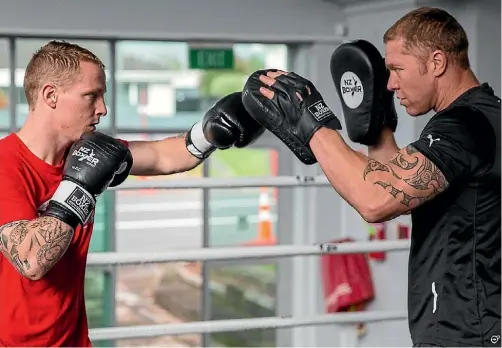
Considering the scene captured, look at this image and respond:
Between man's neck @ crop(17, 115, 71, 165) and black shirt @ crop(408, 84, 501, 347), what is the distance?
0.70 m

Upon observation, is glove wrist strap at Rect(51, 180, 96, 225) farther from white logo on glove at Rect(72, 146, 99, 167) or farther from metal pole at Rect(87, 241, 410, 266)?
metal pole at Rect(87, 241, 410, 266)

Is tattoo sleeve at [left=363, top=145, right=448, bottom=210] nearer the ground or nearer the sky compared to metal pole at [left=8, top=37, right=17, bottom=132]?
nearer the ground

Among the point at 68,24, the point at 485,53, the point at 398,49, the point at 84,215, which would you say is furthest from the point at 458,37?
the point at 68,24

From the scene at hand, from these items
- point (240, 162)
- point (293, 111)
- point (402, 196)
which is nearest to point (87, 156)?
point (293, 111)

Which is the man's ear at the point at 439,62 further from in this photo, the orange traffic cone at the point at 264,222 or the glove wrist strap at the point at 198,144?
the orange traffic cone at the point at 264,222

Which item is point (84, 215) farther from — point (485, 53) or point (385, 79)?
point (485, 53)

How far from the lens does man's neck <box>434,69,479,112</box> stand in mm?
1891

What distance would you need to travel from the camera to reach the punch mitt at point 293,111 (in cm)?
187

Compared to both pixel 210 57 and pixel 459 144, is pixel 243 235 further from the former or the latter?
pixel 459 144

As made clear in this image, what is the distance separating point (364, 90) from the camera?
215 centimetres

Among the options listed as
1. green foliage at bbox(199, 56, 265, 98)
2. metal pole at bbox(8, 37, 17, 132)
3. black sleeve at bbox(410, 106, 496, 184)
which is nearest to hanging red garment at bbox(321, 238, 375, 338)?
green foliage at bbox(199, 56, 265, 98)

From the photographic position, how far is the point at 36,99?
1958 millimetres

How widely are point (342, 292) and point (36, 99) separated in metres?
4.00

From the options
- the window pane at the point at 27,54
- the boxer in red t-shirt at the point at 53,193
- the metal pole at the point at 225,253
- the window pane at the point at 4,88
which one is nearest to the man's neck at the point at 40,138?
the boxer in red t-shirt at the point at 53,193
